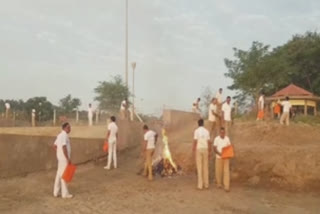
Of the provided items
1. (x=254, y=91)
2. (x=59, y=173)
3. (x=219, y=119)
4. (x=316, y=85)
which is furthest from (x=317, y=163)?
(x=316, y=85)

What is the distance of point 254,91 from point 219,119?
75.8 ft

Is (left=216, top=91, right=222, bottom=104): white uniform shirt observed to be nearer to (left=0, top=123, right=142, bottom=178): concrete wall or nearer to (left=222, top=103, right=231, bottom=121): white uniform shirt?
(left=222, top=103, right=231, bottom=121): white uniform shirt

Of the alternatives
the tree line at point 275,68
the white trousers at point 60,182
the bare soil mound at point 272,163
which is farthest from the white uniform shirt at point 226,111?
the tree line at point 275,68

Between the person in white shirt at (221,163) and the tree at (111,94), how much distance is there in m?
30.6

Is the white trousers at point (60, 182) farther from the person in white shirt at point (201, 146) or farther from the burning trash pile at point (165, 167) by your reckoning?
the burning trash pile at point (165, 167)

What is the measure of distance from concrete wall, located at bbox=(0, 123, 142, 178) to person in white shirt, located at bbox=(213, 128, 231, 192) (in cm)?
612

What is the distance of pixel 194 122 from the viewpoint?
28656mm

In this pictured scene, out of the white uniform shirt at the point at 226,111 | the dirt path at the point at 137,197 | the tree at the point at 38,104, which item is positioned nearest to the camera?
the dirt path at the point at 137,197

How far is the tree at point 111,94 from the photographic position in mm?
45625

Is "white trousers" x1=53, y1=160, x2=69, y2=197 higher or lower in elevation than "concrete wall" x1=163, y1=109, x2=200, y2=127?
lower

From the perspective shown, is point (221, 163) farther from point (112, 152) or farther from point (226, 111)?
point (226, 111)

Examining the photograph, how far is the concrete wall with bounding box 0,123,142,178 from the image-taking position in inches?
598

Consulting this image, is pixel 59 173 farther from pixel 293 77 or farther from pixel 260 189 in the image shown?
pixel 293 77

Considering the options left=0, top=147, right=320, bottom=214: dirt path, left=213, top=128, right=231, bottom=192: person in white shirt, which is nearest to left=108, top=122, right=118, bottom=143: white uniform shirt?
left=0, top=147, right=320, bottom=214: dirt path
